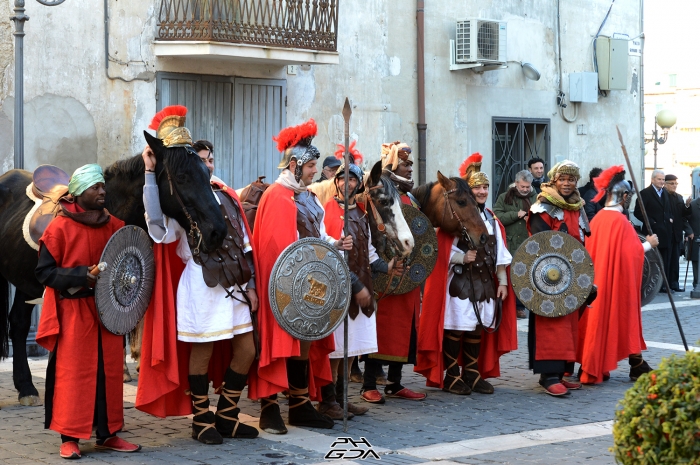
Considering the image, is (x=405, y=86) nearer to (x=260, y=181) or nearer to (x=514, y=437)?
(x=260, y=181)

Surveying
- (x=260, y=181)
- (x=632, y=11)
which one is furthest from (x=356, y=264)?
(x=632, y=11)

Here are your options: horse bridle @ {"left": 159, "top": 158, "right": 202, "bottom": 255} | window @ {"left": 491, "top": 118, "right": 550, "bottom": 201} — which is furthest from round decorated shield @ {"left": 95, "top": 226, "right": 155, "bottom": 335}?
window @ {"left": 491, "top": 118, "right": 550, "bottom": 201}

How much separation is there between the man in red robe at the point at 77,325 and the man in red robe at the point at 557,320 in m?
3.98

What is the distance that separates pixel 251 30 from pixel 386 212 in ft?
25.6

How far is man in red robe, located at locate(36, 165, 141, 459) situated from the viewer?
681 centimetres

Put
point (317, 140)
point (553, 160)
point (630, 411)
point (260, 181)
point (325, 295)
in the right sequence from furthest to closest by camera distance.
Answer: point (553, 160), point (317, 140), point (260, 181), point (325, 295), point (630, 411)

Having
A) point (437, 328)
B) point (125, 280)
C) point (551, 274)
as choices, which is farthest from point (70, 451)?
point (551, 274)

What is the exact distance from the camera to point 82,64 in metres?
14.4

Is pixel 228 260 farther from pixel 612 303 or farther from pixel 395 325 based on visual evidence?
pixel 612 303

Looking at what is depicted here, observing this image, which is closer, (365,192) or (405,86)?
(365,192)

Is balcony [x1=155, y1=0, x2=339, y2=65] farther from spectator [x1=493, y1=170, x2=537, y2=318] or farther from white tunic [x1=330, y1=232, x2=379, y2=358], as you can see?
white tunic [x1=330, y1=232, x2=379, y2=358]

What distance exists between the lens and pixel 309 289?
24.4ft

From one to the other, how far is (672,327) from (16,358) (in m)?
8.33

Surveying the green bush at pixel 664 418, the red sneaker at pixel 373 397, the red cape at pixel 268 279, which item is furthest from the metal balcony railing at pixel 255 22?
the green bush at pixel 664 418
